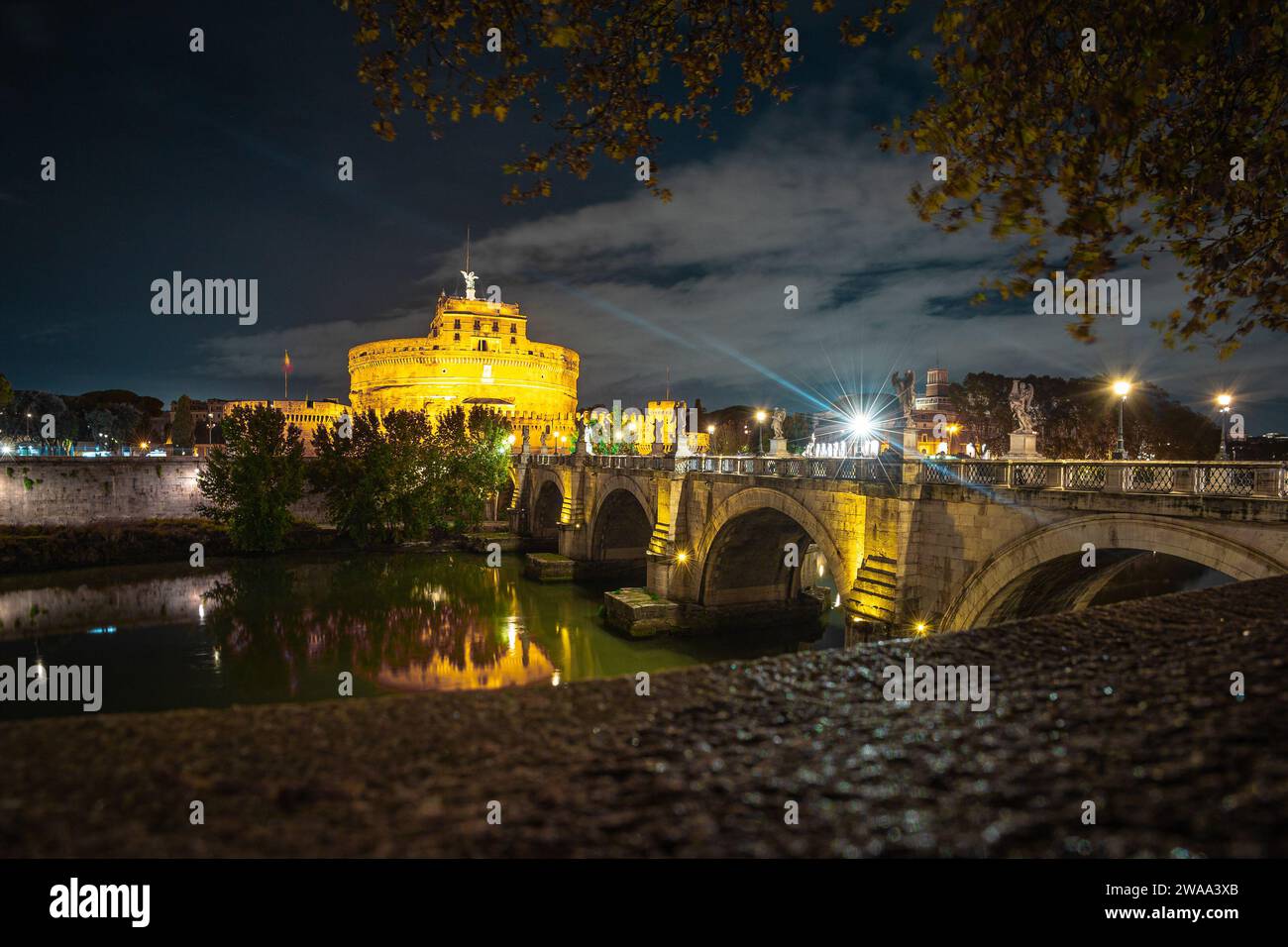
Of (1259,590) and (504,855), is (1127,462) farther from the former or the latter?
(504,855)

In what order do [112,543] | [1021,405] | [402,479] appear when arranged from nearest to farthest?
[1021,405] → [112,543] → [402,479]

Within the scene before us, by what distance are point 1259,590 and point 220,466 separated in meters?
44.4

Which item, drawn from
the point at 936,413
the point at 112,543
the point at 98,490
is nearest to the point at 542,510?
the point at 112,543

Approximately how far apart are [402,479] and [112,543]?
46.9 feet

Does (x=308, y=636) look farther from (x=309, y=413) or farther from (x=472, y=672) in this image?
(x=309, y=413)

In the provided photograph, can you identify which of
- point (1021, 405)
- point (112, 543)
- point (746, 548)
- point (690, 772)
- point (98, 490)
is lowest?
point (112, 543)

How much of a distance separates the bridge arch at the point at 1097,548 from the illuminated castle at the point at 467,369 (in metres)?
69.2

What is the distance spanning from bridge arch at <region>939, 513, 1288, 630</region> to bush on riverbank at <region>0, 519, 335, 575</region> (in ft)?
121

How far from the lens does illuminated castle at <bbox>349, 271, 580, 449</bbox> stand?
84562mm

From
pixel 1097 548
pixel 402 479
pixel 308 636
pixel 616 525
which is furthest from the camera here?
pixel 402 479

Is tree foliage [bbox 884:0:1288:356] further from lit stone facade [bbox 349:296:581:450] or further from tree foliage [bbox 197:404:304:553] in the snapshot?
lit stone facade [bbox 349:296:581:450]

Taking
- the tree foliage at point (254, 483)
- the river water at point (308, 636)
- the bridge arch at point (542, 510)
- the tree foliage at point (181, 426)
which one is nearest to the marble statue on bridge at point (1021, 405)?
the river water at point (308, 636)

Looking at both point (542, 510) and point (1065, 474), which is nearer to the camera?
point (1065, 474)

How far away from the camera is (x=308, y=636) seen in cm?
2331
